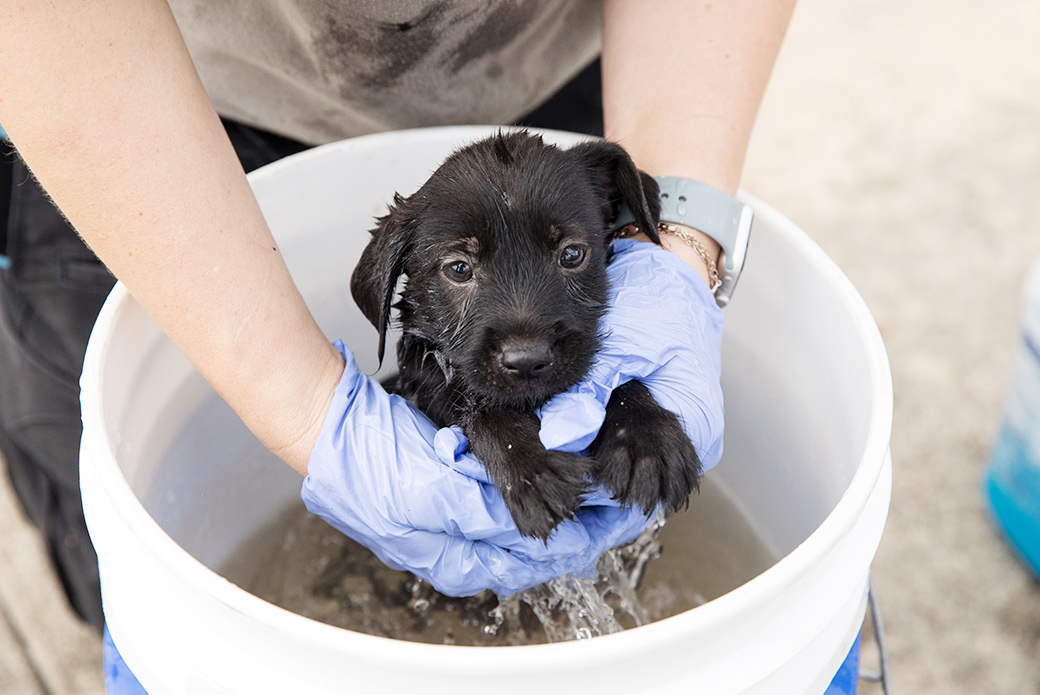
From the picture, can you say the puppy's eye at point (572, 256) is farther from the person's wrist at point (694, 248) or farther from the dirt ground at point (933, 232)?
the dirt ground at point (933, 232)

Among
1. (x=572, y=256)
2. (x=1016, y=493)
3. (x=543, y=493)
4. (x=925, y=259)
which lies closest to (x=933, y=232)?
(x=925, y=259)

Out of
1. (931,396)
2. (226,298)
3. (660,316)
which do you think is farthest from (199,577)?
(931,396)

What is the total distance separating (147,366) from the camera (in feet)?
5.42

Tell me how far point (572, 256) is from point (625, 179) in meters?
0.18

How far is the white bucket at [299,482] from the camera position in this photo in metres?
1.06

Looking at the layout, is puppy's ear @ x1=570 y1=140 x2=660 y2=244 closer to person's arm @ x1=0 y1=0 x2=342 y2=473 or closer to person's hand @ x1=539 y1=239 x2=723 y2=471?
person's hand @ x1=539 y1=239 x2=723 y2=471

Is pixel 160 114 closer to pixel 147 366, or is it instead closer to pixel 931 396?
pixel 147 366

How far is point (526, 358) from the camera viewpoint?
1408 mm

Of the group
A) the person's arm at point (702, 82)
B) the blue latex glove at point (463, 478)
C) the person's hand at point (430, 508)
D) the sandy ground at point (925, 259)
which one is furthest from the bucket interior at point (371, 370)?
the sandy ground at point (925, 259)

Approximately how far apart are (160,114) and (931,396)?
2.98 meters

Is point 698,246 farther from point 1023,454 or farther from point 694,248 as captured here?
point 1023,454

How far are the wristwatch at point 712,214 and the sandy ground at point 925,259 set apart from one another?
1614 millimetres

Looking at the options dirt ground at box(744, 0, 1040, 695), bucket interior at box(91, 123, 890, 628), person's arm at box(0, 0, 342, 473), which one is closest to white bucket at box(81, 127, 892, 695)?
bucket interior at box(91, 123, 890, 628)

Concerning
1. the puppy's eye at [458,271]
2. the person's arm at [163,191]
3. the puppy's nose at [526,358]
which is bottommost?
the puppy's nose at [526,358]
